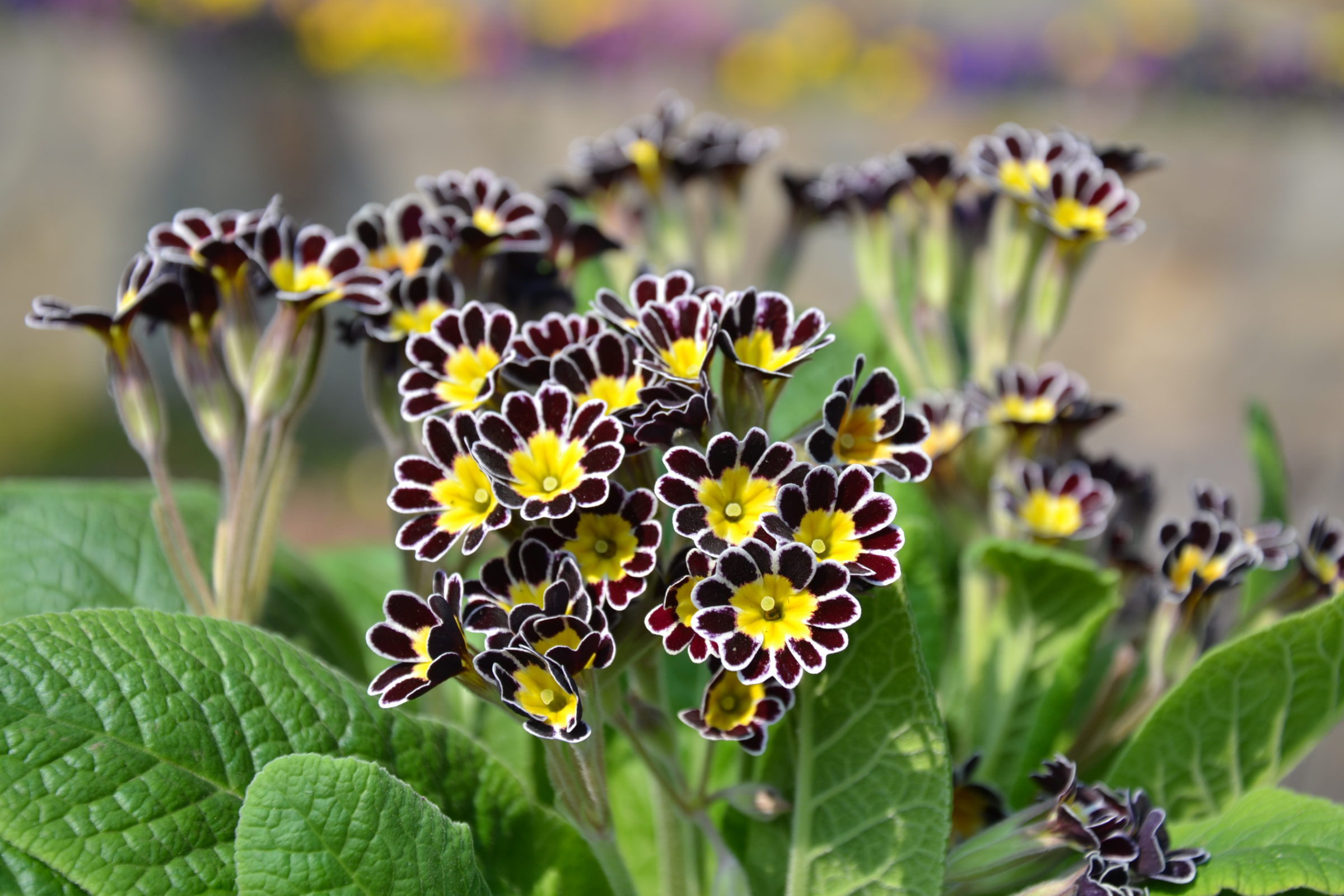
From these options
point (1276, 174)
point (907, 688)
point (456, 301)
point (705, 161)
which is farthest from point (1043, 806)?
point (1276, 174)

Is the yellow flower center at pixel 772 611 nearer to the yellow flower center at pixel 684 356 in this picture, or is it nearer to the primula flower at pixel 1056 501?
the yellow flower center at pixel 684 356

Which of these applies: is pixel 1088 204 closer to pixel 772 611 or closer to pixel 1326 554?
pixel 1326 554

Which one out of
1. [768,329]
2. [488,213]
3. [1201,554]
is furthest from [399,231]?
[1201,554]

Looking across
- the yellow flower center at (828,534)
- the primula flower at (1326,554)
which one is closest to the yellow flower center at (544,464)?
the yellow flower center at (828,534)

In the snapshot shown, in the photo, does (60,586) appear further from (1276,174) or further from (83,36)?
(1276,174)

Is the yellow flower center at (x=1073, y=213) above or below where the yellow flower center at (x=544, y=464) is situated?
above
